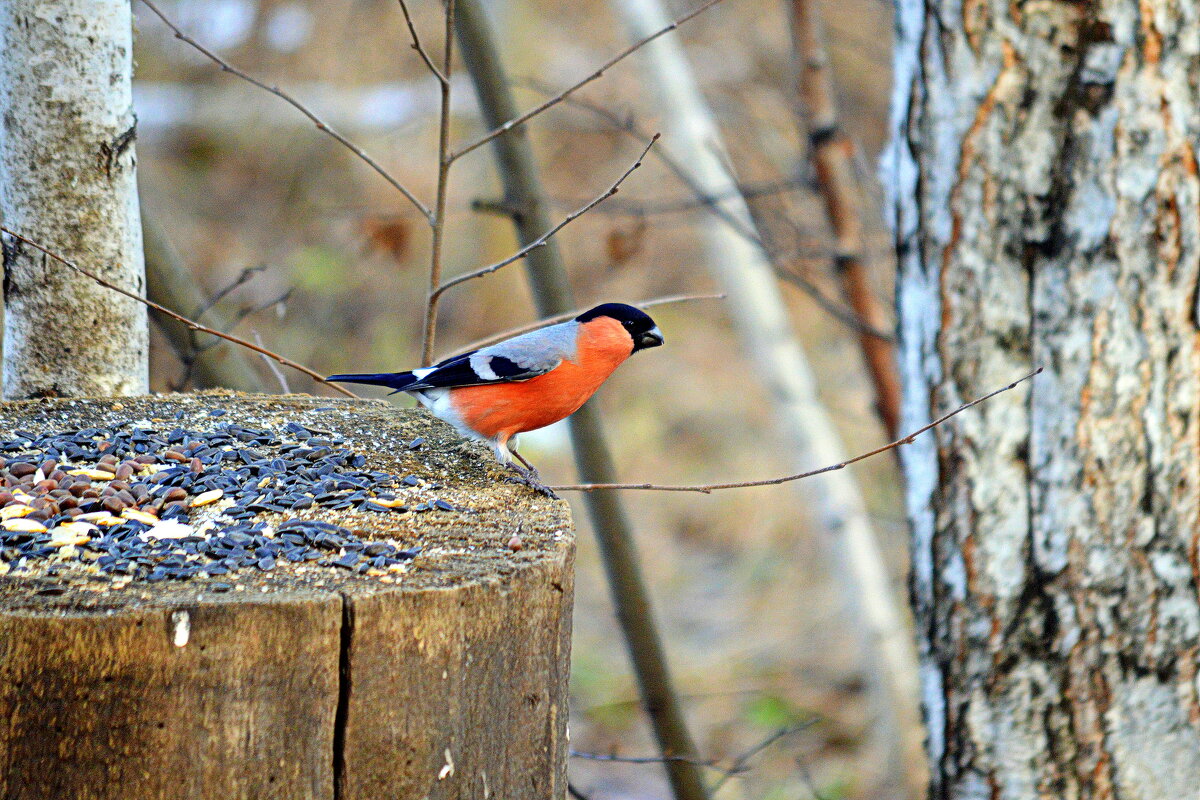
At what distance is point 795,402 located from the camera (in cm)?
497

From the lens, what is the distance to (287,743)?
1491 mm

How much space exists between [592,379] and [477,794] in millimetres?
1390

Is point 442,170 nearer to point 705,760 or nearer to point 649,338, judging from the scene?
point 649,338

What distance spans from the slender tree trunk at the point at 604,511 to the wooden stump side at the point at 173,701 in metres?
1.54

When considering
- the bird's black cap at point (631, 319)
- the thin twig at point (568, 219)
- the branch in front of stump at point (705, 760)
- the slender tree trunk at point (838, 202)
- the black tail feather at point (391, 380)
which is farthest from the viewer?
the slender tree trunk at point (838, 202)

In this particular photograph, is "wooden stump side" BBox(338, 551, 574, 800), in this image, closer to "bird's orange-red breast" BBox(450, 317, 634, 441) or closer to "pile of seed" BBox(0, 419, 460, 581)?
"pile of seed" BBox(0, 419, 460, 581)

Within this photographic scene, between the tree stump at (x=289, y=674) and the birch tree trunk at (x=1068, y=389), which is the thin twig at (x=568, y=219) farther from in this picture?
the birch tree trunk at (x=1068, y=389)

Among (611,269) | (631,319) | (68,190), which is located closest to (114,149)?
(68,190)

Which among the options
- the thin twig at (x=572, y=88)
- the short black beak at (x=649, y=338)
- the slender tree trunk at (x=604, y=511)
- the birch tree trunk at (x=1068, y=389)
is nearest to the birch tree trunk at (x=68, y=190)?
the thin twig at (x=572, y=88)

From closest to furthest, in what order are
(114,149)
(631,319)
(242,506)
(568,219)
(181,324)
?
(242,506), (568,219), (114,149), (181,324), (631,319)

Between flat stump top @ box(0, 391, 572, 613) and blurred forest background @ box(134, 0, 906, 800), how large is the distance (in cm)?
242

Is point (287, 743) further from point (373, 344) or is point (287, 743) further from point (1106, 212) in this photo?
point (373, 344)

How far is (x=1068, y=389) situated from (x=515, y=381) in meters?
1.34

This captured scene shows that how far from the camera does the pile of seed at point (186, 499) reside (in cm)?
165
